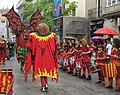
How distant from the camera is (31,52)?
33.6 feet

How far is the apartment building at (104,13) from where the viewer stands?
1133 inches

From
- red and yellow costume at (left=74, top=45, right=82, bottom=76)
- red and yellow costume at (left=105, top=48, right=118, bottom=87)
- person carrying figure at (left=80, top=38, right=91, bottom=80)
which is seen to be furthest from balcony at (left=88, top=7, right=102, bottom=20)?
red and yellow costume at (left=105, top=48, right=118, bottom=87)

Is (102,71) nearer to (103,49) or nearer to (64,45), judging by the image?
(103,49)

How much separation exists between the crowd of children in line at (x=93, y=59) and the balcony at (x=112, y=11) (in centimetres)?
1123

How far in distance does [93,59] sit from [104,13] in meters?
19.3

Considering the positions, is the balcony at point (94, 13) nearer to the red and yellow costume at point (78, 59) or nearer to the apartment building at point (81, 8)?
the apartment building at point (81, 8)

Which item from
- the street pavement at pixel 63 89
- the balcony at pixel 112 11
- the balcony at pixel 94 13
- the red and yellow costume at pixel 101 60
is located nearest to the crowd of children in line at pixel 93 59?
the red and yellow costume at pixel 101 60

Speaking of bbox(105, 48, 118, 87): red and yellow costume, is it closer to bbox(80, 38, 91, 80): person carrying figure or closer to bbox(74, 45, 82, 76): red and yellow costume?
bbox(80, 38, 91, 80): person carrying figure

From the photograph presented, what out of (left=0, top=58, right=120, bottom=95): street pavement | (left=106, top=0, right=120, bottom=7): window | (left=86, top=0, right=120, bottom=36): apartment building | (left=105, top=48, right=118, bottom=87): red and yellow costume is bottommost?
(left=0, top=58, right=120, bottom=95): street pavement

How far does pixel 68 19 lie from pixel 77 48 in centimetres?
2201

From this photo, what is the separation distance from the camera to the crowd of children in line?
10.7 m

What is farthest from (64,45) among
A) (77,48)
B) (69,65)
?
(77,48)

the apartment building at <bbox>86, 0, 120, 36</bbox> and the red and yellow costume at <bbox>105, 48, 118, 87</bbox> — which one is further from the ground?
the apartment building at <bbox>86, 0, 120, 36</bbox>

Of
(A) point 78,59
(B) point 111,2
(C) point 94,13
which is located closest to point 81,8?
(C) point 94,13
